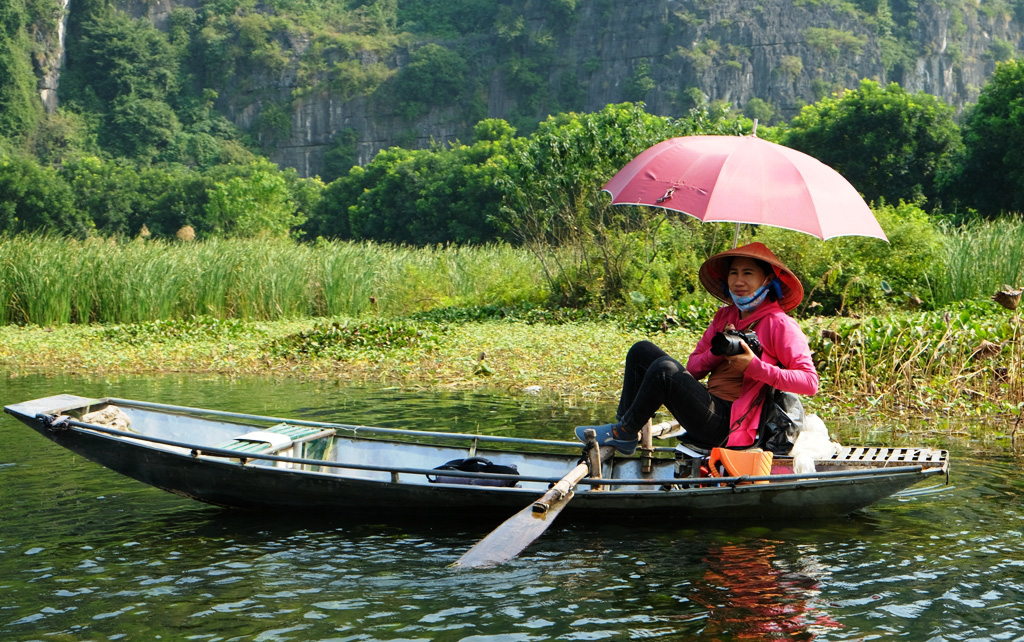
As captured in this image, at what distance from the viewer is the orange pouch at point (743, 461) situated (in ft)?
18.1

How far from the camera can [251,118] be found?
287 ft

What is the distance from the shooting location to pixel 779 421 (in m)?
5.65

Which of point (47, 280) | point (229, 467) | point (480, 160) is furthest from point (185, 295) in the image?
point (480, 160)

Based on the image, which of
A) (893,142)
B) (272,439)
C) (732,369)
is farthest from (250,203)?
(732,369)

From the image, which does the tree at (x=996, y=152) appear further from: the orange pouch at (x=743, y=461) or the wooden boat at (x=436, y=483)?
the orange pouch at (x=743, y=461)

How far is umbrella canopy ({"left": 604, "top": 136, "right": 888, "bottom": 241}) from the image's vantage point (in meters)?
5.45

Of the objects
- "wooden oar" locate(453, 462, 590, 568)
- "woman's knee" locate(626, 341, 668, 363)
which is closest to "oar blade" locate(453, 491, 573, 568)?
"wooden oar" locate(453, 462, 590, 568)

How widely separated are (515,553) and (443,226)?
46095 mm

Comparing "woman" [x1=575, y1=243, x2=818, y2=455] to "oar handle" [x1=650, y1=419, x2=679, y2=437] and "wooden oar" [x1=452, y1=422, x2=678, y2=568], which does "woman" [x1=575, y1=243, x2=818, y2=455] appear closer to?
"oar handle" [x1=650, y1=419, x2=679, y2=437]

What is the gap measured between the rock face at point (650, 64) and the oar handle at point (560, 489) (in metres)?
76.6

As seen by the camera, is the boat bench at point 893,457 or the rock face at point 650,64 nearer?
the boat bench at point 893,457

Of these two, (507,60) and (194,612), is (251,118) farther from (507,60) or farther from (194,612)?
(194,612)

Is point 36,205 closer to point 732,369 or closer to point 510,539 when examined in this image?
point 732,369

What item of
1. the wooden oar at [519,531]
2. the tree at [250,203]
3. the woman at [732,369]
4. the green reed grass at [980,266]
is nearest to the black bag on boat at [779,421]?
the woman at [732,369]
